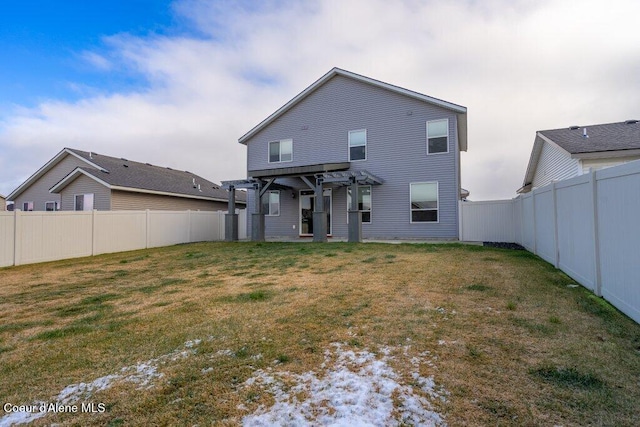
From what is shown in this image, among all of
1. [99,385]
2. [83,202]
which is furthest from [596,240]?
[83,202]

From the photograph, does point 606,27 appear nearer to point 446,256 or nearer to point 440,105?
point 440,105

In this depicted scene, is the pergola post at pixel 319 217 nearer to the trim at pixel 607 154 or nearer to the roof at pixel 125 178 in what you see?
the trim at pixel 607 154

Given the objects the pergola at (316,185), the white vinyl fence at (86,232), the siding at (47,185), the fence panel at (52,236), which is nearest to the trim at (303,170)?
the pergola at (316,185)

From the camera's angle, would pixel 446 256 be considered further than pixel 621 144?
No

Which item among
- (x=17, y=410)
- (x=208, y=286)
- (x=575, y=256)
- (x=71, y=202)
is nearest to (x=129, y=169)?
(x=71, y=202)

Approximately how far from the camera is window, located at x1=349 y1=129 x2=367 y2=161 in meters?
15.3

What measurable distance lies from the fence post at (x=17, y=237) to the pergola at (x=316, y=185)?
24.8ft

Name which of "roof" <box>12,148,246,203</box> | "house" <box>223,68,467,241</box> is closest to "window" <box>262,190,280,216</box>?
"house" <box>223,68,467,241</box>

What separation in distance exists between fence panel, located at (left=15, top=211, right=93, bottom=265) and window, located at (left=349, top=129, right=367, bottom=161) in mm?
11203

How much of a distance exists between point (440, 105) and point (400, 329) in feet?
42.2

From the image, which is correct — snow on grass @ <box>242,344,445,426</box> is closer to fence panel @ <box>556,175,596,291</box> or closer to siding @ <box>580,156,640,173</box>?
fence panel @ <box>556,175,596,291</box>

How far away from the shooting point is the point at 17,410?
7.00 ft

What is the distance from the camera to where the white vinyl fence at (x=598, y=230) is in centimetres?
352

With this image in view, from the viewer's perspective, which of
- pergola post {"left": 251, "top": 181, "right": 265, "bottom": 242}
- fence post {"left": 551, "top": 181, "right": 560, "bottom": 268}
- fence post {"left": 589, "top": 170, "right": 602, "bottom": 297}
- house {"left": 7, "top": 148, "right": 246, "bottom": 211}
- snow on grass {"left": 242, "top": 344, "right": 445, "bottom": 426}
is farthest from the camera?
house {"left": 7, "top": 148, "right": 246, "bottom": 211}
